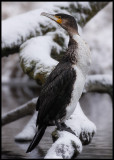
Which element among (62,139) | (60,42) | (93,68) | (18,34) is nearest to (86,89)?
(60,42)

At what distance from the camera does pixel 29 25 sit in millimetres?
6281

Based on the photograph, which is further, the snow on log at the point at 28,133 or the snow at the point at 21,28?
the snow on log at the point at 28,133

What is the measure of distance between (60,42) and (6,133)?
2.93 metres

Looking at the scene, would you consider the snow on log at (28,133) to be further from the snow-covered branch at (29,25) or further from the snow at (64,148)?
the snow at (64,148)

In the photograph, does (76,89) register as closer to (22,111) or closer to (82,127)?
(82,127)

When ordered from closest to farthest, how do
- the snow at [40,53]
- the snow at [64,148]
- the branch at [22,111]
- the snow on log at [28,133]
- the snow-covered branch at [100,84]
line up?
1. the snow at [64,148]
2. the snow at [40,53]
3. the snow-covered branch at [100,84]
4. the branch at [22,111]
5. the snow on log at [28,133]

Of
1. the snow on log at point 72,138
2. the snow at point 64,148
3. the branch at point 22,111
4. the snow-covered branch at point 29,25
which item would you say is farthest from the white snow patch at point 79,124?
the branch at point 22,111

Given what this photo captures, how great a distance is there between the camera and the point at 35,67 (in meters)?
5.05

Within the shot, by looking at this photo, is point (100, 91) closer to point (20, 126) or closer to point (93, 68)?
point (20, 126)

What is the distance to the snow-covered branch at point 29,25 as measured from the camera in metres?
6.10

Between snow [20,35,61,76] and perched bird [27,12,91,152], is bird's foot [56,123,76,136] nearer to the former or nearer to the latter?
perched bird [27,12,91,152]

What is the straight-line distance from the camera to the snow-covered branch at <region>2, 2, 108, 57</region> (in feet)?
20.0

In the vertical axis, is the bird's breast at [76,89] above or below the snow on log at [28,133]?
above

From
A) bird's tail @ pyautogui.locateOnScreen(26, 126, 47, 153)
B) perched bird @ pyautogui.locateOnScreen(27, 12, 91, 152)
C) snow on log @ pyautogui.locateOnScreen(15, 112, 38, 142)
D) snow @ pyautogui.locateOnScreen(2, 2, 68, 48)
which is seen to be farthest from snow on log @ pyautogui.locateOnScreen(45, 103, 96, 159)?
snow on log @ pyautogui.locateOnScreen(15, 112, 38, 142)
